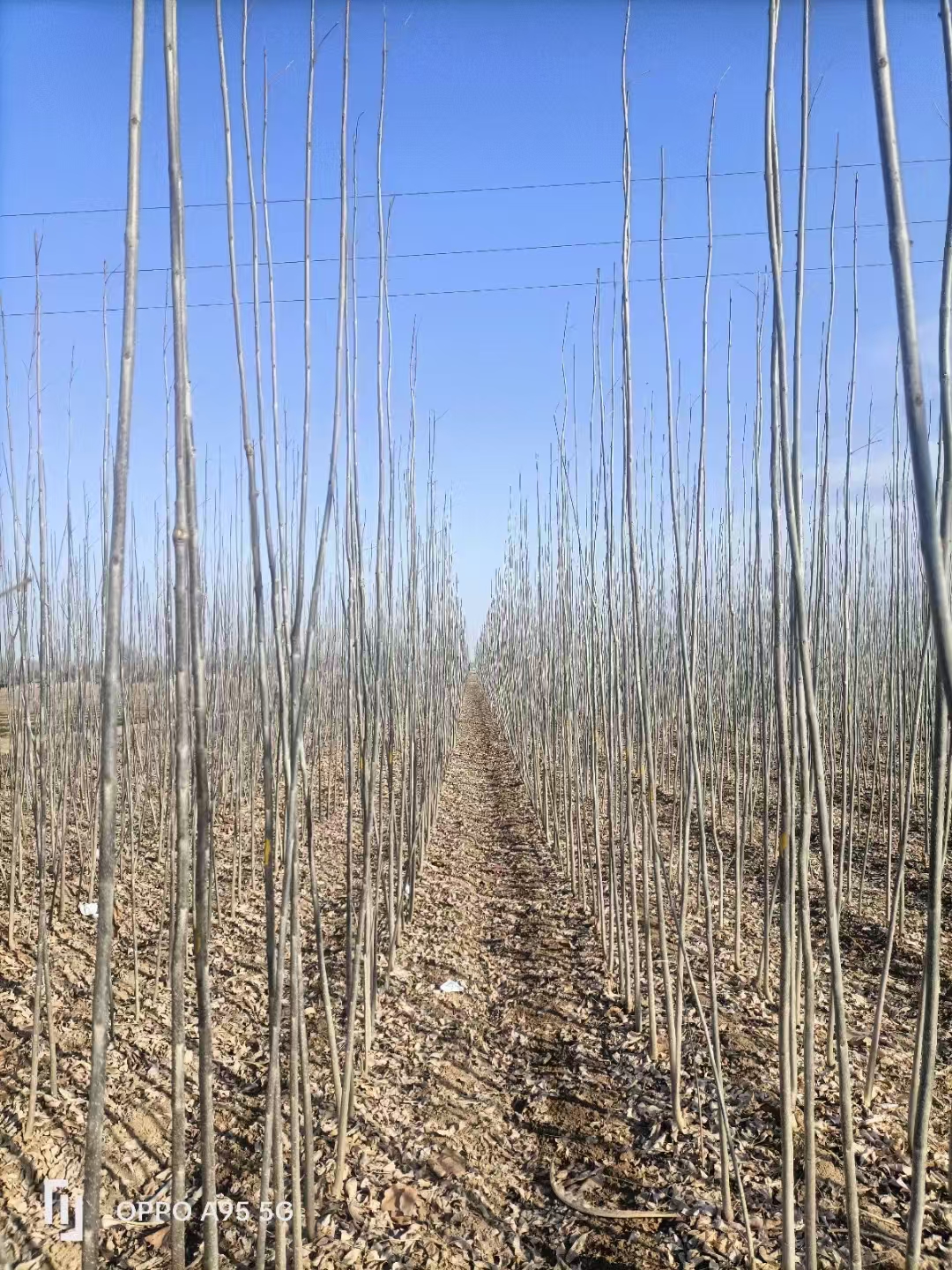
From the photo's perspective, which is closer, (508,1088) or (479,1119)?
(479,1119)

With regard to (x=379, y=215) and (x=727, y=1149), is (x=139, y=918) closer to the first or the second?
(x=727, y=1149)

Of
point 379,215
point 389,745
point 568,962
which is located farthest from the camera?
point 568,962

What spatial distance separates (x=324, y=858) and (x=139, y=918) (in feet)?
2.89

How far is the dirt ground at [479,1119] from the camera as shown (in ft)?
4.21

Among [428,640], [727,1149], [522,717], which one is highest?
[428,640]

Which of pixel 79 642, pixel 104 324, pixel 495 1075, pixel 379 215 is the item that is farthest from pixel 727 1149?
pixel 79 642

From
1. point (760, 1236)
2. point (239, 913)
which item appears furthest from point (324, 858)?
point (760, 1236)

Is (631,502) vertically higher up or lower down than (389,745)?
higher up

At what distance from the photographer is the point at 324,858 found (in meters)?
3.41

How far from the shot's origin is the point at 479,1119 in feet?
5.47

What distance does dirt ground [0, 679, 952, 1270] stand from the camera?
4.21ft

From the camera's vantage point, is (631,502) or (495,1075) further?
(495,1075)

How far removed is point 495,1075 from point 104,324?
192 centimetres

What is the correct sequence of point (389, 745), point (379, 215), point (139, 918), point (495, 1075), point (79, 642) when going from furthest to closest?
point (79, 642) < point (139, 918) < point (389, 745) < point (495, 1075) < point (379, 215)
